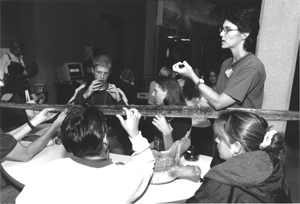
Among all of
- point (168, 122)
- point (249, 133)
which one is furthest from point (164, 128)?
point (249, 133)

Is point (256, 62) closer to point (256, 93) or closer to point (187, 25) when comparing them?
point (256, 93)

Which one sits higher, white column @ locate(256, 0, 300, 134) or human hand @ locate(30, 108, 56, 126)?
white column @ locate(256, 0, 300, 134)

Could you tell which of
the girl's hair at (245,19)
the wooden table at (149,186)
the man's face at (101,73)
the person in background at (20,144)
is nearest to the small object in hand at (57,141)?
the wooden table at (149,186)

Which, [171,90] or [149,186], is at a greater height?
[171,90]

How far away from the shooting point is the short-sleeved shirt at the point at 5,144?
1562 millimetres

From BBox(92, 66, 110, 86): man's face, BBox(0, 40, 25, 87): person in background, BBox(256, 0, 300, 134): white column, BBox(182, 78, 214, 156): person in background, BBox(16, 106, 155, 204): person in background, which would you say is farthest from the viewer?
BBox(0, 40, 25, 87): person in background

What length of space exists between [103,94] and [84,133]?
1.51 meters

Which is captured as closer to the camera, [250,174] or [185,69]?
[250,174]

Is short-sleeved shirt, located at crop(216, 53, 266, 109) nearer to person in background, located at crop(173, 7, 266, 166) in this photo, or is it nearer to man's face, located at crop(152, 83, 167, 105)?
person in background, located at crop(173, 7, 266, 166)

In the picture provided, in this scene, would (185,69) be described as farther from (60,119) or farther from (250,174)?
(60,119)

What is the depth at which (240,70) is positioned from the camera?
158 centimetres

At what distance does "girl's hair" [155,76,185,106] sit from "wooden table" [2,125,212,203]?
1.88ft

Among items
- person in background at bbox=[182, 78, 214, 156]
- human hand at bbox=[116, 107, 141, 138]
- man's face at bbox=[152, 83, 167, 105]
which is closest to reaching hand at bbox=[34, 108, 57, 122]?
human hand at bbox=[116, 107, 141, 138]

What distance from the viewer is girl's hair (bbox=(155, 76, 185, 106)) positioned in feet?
7.84
